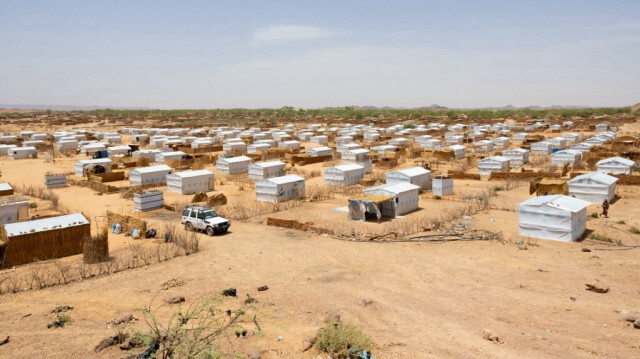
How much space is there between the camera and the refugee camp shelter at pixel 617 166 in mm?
41562

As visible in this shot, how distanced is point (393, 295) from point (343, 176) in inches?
999

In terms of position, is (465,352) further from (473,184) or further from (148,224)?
(473,184)

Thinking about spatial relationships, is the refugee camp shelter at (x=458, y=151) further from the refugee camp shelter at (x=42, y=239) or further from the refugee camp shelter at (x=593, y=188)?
the refugee camp shelter at (x=42, y=239)

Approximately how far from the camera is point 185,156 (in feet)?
195

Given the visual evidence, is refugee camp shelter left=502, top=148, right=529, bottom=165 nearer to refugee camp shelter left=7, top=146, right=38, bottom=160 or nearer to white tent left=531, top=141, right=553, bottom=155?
white tent left=531, top=141, right=553, bottom=155

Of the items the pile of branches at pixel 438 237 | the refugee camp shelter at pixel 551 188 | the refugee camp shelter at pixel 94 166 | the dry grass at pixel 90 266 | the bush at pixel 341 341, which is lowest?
the pile of branches at pixel 438 237

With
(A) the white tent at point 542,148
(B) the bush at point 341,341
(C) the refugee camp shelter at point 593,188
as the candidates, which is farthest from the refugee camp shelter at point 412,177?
(A) the white tent at point 542,148

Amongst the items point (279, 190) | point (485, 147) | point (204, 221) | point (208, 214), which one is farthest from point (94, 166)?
point (485, 147)

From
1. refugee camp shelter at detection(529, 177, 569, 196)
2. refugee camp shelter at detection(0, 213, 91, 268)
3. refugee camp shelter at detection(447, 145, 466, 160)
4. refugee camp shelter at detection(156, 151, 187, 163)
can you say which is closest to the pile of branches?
refugee camp shelter at detection(529, 177, 569, 196)

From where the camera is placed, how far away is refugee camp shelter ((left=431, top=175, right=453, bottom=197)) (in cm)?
3700

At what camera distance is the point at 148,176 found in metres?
43.0

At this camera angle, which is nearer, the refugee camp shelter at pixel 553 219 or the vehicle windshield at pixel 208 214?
the refugee camp shelter at pixel 553 219

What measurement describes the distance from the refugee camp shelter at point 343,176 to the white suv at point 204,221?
55.9 feet

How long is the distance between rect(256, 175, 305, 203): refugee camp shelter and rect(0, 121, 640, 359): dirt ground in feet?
28.9
